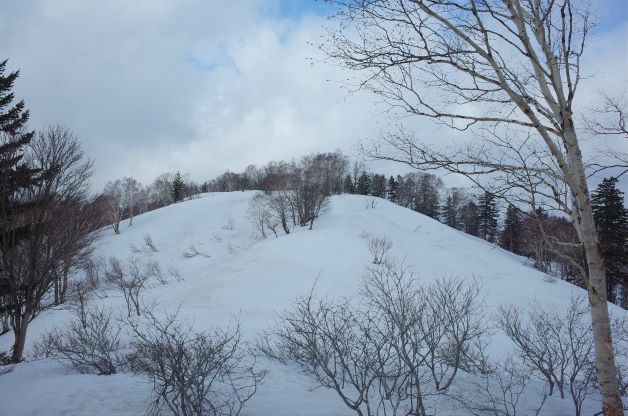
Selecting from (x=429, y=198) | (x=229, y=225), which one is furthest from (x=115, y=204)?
(x=429, y=198)

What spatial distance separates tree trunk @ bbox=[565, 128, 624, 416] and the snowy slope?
5.04 m

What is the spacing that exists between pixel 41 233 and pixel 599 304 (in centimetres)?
1273

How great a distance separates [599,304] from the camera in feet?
11.8

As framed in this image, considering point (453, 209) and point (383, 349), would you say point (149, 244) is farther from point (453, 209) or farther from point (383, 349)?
point (453, 209)

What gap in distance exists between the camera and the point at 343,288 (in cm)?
2469

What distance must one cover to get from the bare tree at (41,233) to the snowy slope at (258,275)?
6.88 ft

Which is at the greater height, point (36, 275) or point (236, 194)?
point (236, 194)

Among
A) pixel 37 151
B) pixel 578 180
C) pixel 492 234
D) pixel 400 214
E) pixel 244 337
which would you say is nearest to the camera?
pixel 578 180

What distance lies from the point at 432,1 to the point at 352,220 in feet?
134

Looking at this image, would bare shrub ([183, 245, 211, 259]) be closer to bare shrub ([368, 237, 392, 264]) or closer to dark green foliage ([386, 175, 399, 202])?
bare shrub ([368, 237, 392, 264])

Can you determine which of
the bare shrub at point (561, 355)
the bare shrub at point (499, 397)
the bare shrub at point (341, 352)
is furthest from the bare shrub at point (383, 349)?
the bare shrub at point (561, 355)

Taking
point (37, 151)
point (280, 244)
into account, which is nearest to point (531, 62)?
point (37, 151)

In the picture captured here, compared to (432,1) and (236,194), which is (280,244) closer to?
(432,1)

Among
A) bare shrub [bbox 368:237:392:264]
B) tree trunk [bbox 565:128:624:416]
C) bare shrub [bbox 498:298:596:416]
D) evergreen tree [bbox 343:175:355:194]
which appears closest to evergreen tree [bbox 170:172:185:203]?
evergreen tree [bbox 343:175:355:194]
